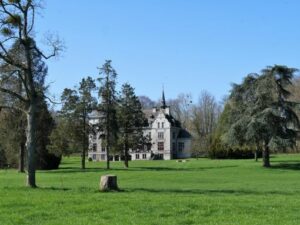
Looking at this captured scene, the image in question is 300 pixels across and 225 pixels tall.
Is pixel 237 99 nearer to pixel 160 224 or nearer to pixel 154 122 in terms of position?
pixel 160 224

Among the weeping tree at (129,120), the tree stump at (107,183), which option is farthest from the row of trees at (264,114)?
the tree stump at (107,183)

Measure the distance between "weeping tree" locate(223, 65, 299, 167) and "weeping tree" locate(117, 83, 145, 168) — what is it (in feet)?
40.5

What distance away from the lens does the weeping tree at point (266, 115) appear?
58.5 metres

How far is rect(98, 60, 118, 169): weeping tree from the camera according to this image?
65.4m

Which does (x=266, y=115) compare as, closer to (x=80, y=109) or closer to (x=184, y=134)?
(x=80, y=109)

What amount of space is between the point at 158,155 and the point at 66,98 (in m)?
62.5

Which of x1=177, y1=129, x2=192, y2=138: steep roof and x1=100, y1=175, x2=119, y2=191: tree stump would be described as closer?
x1=100, y1=175, x2=119, y2=191: tree stump

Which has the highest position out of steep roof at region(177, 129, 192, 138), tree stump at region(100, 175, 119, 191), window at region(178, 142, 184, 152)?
steep roof at region(177, 129, 192, 138)

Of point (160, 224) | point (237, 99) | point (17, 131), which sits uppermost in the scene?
point (237, 99)

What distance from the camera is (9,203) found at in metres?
13.6

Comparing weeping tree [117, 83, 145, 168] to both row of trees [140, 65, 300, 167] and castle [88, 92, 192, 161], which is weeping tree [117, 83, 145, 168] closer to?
row of trees [140, 65, 300, 167]

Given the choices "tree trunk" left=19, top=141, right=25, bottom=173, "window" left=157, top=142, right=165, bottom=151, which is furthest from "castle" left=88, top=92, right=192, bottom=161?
"tree trunk" left=19, top=141, right=25, bottom=173

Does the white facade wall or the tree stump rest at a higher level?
the white facade wall

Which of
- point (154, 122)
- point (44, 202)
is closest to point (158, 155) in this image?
point (154, 122)
